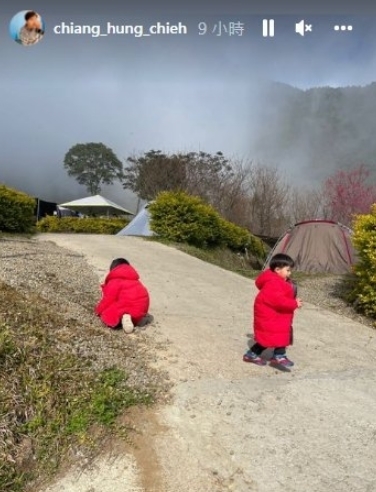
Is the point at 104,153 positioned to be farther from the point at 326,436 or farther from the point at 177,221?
the point at 326,436

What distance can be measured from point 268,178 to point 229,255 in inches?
502

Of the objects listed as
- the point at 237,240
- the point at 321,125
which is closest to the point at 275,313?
the point at 237,240

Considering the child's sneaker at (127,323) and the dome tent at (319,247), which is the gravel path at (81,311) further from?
the dome tent at (319,247)

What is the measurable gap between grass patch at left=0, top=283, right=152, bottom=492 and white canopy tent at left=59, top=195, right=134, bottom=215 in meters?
23.7

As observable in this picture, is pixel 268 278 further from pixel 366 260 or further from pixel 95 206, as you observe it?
pixel 95 206

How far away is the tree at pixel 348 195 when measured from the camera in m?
26.6

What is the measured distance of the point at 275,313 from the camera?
177 inches

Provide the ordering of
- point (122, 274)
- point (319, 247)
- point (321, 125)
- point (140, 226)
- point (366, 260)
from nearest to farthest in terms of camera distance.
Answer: point (122, 274)
point (366, 260)
point (319, 247)
point (140, 226)
point (321, 125)

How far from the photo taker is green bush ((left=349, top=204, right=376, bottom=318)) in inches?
279

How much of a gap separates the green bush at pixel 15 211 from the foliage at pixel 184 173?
43.4 feet

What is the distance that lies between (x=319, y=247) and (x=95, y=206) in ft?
57.8

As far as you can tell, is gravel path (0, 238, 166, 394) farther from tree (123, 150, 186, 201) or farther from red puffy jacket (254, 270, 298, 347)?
tree (123, 150, 186, 201)

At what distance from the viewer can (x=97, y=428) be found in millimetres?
3033

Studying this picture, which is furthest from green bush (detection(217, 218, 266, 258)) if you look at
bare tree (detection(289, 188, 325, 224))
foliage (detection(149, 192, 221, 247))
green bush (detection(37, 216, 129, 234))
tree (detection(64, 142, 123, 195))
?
tree (detection(64, 142, 123, 195))
